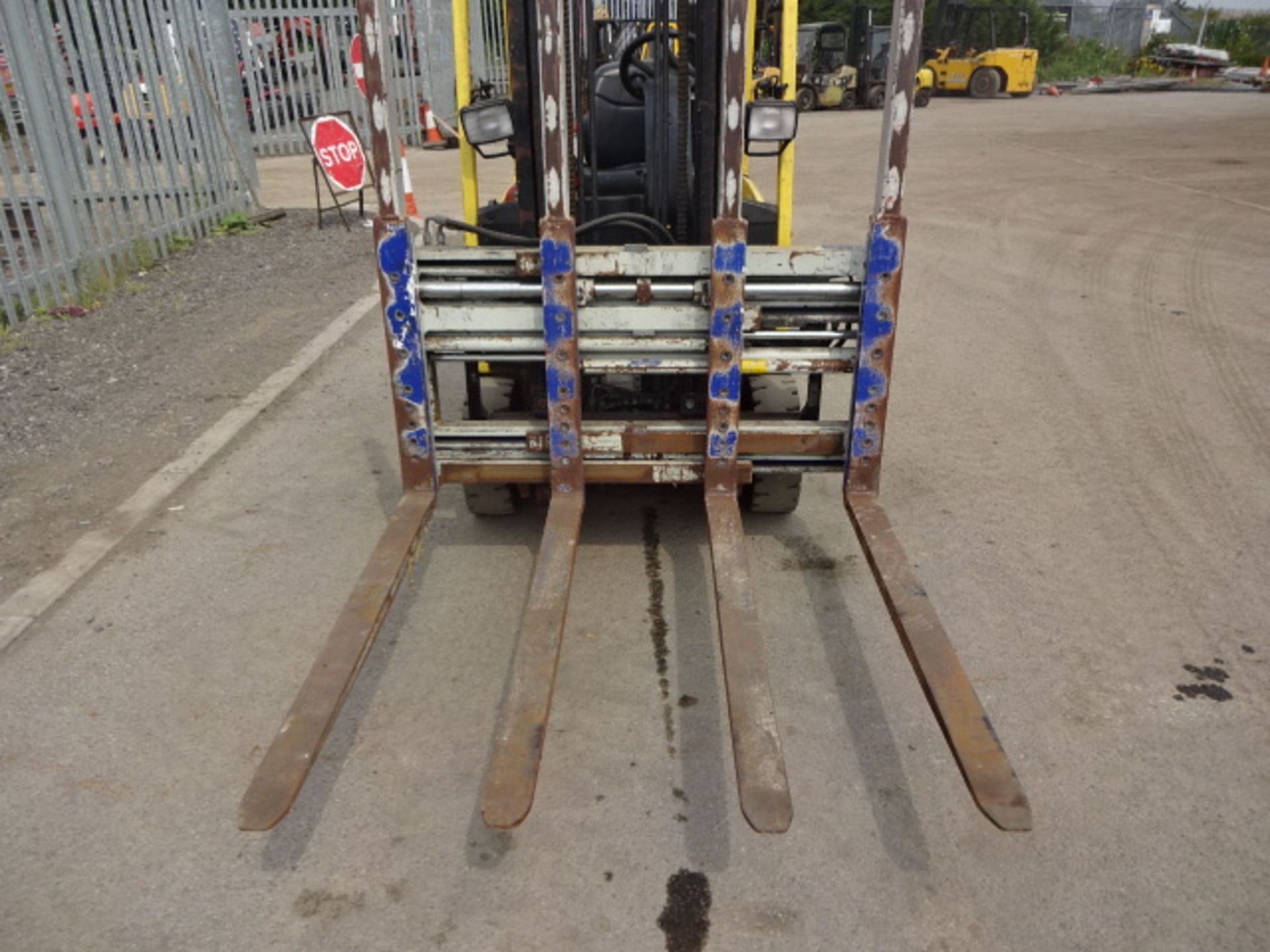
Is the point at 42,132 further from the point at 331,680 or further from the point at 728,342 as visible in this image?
the point at 331,680

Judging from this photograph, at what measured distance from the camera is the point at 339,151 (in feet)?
35.6

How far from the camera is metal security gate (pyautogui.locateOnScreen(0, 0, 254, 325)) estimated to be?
26.0 ft

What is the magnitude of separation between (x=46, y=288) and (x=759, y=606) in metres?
Answer: 7.13

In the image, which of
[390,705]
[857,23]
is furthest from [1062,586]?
[857,23]

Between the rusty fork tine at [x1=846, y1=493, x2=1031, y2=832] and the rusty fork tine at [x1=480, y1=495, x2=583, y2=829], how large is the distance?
1.12 meters

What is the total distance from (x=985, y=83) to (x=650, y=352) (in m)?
30.6

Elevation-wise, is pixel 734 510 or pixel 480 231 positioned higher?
pixel 480 231

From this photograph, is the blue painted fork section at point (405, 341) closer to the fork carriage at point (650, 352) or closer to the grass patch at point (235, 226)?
the fork carriage at point (650, 352)

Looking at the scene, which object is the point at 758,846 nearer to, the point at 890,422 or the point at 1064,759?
the point at 1064,759

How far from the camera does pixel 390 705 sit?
3.47m

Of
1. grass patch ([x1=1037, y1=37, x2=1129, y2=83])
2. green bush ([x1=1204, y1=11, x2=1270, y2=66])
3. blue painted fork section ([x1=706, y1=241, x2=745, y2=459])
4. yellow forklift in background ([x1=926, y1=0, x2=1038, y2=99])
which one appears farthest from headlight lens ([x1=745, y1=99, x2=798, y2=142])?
green bush ([x1=1204, y1=11, x2=1270, y2=66])

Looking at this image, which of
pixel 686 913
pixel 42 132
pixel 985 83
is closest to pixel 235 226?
pixel 42 132

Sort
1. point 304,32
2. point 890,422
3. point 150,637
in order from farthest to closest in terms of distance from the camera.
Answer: point 304,32 < point 890,422 < point 150,637

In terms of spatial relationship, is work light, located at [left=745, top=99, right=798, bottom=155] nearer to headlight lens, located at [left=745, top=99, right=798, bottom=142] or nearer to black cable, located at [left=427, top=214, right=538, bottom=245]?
headlight lens, located at [left=745, top=99, right=798, bottom=142]
